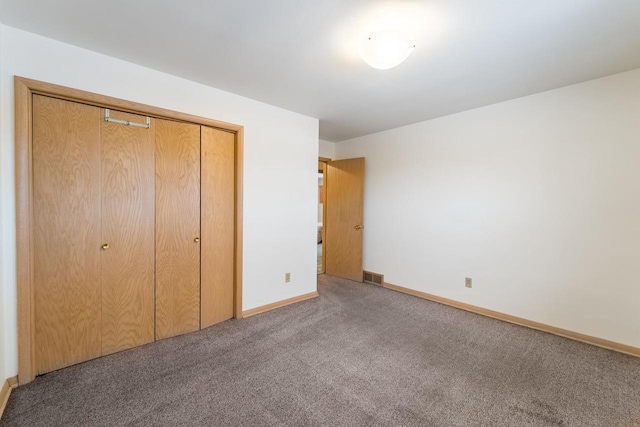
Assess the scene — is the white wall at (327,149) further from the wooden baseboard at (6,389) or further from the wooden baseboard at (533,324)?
the wooden baseboard at (6,389)

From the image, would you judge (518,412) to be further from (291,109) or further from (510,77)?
(291,109)

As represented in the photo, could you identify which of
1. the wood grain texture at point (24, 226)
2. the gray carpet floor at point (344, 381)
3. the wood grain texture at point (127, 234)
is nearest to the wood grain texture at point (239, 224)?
the gray carpet floor at point (344, 381)

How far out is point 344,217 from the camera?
463 centimetres

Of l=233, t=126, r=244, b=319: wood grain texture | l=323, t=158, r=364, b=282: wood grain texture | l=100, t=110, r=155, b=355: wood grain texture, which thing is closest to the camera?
l=100, t=110, r=155, b=355: wood grain texture

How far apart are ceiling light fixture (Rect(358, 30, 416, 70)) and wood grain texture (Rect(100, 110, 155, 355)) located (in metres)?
1.94

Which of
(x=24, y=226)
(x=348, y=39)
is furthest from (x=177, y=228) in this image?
(x=348, y=39)

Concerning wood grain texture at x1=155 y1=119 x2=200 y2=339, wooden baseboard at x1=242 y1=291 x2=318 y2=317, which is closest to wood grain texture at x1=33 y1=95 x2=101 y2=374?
wood grain texture at x1=155 y1=119 x2=200 y2=339

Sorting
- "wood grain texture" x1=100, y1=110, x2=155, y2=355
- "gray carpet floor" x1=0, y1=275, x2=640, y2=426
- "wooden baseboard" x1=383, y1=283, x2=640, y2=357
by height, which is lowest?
"gray carpet floor" x1=0, y1=275, x2=640, y2=426

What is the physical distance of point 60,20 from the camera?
1.70 m

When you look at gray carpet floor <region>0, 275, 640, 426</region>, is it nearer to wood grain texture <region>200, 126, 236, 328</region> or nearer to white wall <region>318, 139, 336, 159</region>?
wood grain texture <region>200, 126, 236, 328</region>

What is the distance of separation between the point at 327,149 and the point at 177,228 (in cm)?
305

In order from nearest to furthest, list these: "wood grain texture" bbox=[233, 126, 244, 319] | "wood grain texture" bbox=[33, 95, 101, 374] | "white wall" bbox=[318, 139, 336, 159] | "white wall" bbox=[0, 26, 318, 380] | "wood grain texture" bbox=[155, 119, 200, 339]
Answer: "white wall" bbox=[0, 26, 318, 380]
"wood grain texture" bbox=[33, 95, 101, 374]
"wood grain texture" bbox=[155, 119, 200, 339]
"wood grain texture" bbox=[233, 126, 244, 319]
"white wall" bbox=[318, 139, 336, 159]

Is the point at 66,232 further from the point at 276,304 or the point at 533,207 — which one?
the point at 533,207

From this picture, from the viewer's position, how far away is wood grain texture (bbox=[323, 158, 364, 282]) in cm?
441
